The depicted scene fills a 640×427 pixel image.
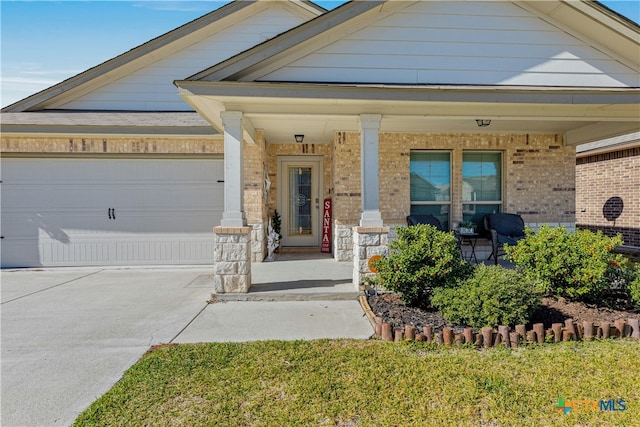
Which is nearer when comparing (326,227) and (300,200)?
(326,227)

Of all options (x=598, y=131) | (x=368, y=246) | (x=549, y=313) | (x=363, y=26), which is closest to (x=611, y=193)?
(x=598, y=131)

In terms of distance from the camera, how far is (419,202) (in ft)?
23.6

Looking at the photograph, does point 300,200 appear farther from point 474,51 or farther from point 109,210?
point 474,51

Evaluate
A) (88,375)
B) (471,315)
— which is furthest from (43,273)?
(471,315)

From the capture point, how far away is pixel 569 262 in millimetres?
3822

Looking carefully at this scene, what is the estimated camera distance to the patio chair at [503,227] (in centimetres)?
658

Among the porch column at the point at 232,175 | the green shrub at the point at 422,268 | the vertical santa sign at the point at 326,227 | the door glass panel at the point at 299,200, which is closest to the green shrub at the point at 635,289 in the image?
the green shrub at the point at 422,268

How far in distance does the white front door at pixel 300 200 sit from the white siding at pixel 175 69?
2.87 m

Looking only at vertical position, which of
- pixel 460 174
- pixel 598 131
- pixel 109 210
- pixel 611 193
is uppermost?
pixel 598 131

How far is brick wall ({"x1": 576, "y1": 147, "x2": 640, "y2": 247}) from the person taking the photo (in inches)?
335

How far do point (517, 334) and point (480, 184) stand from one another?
188 inches

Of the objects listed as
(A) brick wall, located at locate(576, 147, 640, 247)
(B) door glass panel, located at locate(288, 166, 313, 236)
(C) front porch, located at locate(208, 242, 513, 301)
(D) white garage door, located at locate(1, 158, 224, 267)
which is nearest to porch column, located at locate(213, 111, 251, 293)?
(C) front porch, located at locate(208, 242, 513, 301)

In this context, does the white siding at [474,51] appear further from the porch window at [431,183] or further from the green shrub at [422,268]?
the porch window at [431,183]

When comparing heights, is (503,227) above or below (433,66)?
below
